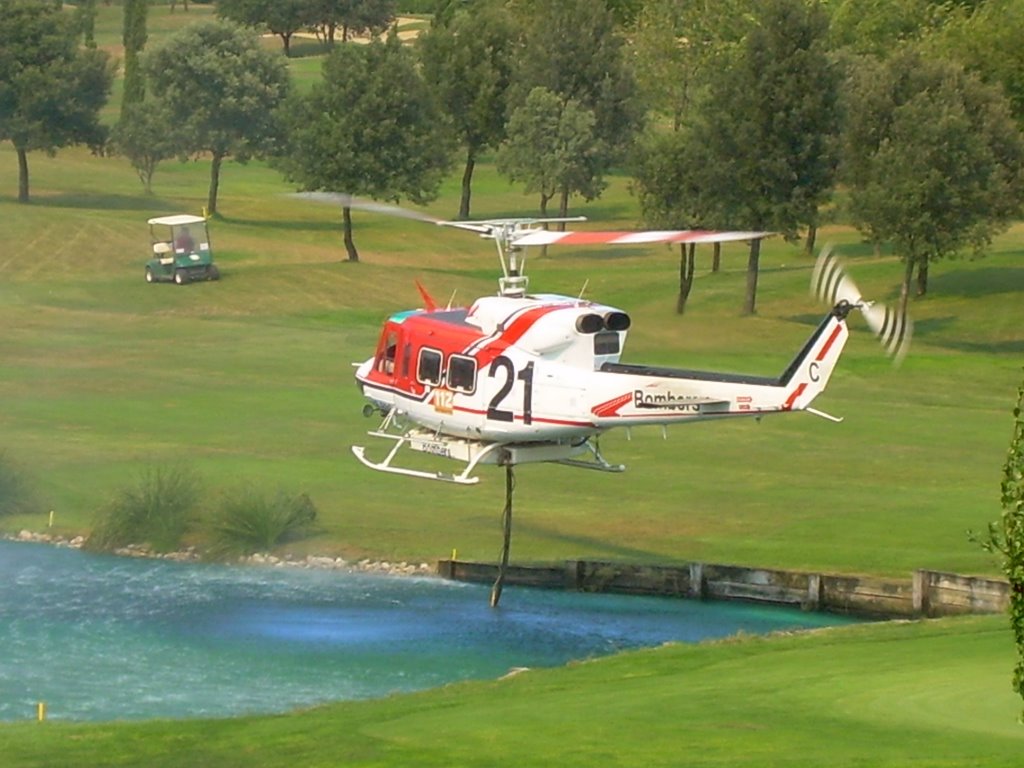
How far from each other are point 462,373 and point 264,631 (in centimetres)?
552

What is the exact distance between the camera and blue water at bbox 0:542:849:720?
3125 centimetres

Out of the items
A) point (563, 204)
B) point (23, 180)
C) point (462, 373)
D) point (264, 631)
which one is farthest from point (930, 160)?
point (23, 180)

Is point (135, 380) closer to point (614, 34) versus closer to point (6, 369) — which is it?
point (6, 369)

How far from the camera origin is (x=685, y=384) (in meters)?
32.7

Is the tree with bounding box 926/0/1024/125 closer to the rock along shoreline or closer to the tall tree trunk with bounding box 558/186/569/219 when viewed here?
the tall tree trunk with bounding box 558/186/569/219

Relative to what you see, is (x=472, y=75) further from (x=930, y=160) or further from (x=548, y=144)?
(x=930, y=160)

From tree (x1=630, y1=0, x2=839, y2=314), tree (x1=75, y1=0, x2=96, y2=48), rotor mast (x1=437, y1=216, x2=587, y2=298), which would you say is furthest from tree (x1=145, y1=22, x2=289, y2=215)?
rotor mast (x1=437, y1=216, x2=587, y2=298)

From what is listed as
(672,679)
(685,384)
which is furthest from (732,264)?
(672,679)

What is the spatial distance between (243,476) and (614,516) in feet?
26.8

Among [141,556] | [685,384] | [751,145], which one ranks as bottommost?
[141,556]

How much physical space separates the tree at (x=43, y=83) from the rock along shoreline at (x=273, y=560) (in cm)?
5602

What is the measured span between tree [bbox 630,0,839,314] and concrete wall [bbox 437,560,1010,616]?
110 ft

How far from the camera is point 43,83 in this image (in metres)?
95.6

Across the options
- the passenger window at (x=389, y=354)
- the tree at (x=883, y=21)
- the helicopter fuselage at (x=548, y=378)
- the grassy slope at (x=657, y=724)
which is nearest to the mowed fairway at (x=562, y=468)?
the grassy slope at (x=657, y=724)
